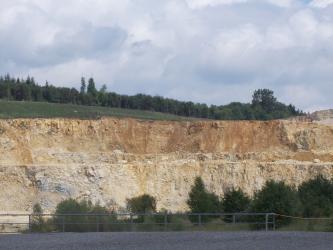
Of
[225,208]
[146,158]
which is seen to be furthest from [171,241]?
[146,158]

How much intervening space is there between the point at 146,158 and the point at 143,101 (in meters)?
76.7

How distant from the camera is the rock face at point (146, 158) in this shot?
69.4m

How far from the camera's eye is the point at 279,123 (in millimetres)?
84062

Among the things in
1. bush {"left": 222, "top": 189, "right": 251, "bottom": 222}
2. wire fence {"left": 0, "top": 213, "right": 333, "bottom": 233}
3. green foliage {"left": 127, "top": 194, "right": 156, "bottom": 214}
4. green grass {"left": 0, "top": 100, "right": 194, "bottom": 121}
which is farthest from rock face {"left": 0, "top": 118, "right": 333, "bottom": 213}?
wire fence {"left": 0, "top": 213, "right": 333, "bottom": 233}

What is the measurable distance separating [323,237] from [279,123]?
52657 mm

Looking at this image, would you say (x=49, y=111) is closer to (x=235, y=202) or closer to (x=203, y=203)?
(x=203, y=203)

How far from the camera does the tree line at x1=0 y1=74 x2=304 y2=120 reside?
480ft

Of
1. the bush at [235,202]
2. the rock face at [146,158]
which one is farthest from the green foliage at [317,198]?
the rock face at [146,158]

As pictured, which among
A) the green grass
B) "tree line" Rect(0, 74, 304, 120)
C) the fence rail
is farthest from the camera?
"tree line" Rect(0, 74, 304, 120)

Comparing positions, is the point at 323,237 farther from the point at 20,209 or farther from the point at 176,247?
the point at 20,209

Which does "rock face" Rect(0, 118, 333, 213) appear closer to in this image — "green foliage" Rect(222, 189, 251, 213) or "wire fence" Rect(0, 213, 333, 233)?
"green foliage" Rect(222, 189, 251, 213)

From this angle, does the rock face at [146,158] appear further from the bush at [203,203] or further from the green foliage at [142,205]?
the bush at [203,203]

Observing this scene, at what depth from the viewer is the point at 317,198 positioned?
50156 mm

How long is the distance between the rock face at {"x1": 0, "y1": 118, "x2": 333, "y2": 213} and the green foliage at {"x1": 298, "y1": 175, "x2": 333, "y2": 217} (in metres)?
14.7
